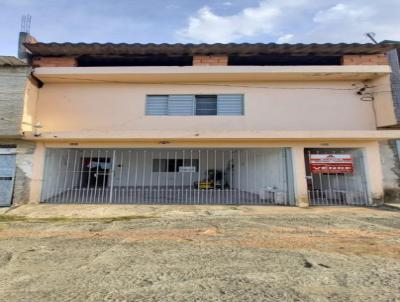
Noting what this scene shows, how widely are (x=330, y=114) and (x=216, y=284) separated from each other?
911cm

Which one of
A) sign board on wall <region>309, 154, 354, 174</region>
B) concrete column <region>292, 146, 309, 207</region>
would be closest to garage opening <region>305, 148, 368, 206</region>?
sign board on wall <region>309, 154, 354, 174</region>

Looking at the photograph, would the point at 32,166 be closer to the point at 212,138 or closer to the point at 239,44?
the point at 212,138

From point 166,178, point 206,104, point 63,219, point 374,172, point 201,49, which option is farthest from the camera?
point 166,178

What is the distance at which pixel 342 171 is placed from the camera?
338 inches

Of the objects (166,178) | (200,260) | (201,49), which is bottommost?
(200,260)

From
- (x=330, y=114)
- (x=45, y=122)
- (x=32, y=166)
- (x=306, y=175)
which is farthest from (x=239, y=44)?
(x=32, y=166)

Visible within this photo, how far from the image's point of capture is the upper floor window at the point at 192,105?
31.0ft

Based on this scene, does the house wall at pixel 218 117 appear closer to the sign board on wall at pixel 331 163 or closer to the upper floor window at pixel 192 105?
the upper floor window at pixel 192 105

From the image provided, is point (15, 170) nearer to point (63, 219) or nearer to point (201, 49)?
point (63, 219)

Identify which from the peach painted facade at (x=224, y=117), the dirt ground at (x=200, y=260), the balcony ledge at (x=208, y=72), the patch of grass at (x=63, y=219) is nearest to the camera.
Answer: the dirt ground at (x=200, y=260)

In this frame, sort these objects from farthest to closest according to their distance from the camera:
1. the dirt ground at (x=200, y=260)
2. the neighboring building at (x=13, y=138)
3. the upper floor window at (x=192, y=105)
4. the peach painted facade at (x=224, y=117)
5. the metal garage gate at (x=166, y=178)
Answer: the upper floor window at (x=192, y=105), the metal garage gate at (x=166, y=178), the peach painted facade at (x=224, y=117), the neighboring building at (x=13, y=138), the dirt ground at (x=200, y=260)

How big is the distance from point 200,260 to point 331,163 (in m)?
7.47

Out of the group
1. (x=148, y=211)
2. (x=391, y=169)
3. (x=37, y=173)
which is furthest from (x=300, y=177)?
(x=37, y=173)

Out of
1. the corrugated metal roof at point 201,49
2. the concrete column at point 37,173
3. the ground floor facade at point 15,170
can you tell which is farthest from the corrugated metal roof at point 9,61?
the concrete column at point 37,173
